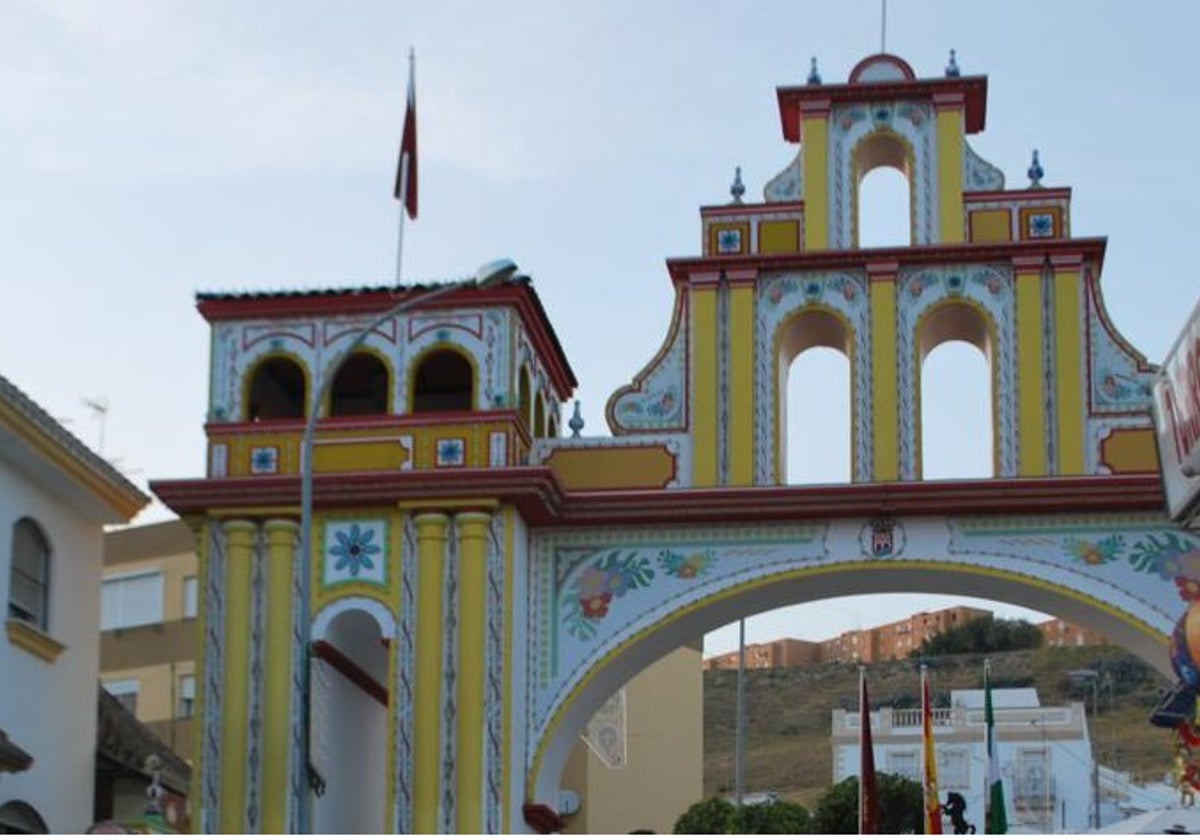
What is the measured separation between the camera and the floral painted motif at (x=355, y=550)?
31484 mm

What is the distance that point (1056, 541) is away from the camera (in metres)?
31.2

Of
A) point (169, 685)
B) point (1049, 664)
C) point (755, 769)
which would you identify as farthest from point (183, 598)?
point (1049, 664)

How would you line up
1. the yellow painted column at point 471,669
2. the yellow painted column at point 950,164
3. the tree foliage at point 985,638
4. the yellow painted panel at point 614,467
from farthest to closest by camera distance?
the tree foliage at point 985,638
the yellow painted column at point 950,164
the yellow painted panel at point 614,467
the yellow painted column at point 471,669

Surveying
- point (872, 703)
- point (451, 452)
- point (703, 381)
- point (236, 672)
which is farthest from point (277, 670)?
point (872, 703)

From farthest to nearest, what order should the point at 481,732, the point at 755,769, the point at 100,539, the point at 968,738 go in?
the point at 755,769 → the point at 968,738 → the point at 100,539 → the point at 481,732

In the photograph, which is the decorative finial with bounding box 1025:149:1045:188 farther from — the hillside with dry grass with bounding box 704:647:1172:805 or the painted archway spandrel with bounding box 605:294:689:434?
the hillside with dry grass with bounding box 704:647:1172:805

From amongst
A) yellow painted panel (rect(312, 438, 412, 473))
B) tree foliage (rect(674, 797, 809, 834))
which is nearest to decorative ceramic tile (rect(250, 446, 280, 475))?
yellow painted panel (rect(312, 438, 412, 473))

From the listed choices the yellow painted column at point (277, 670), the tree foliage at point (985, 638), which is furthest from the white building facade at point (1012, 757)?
the yellow painted column at point (277, 670)

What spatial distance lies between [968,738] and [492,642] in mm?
37146

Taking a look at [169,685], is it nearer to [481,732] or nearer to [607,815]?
[607,815]

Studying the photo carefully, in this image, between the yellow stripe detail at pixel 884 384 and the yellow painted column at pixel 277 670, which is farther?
the yellow stripe detail at pixel 884 384

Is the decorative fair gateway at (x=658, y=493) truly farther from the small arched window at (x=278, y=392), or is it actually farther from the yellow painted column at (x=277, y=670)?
the small arched window at (x=278, y=392)

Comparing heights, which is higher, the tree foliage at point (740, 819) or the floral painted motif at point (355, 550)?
the floral painted motif at point (355, 550)

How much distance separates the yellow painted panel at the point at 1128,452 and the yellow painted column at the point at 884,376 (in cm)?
239
